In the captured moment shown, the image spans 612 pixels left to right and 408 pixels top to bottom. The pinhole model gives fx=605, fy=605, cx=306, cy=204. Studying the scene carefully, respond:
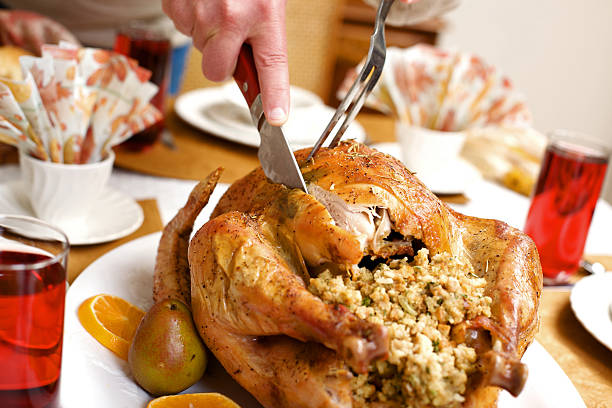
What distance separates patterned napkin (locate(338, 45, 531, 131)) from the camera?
6.62 ft

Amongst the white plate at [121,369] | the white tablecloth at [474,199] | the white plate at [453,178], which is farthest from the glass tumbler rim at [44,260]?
the white plate at [453,178]

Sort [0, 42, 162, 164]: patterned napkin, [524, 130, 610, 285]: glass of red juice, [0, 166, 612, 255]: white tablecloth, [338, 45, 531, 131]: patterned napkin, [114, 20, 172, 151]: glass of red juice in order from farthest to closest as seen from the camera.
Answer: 1. [338, 45, 531, 131]: patterned napkin
2. [114, 20, 172, 151]: glass of red juice
3. [0, 166, 612, 255]: white tablecloth
4. [524, 130, 610, 285]: glass of red juice
5. [0, 42, 162, 164]: patterned napkin

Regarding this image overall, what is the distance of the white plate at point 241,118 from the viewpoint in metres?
2.11

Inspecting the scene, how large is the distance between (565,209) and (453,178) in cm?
51

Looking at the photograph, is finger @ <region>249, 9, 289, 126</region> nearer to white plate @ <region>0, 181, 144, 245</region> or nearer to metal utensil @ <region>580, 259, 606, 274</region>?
white plate @ <region>0, 181, 144, 245</region>

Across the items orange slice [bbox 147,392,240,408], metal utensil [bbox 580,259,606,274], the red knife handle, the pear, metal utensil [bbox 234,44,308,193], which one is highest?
the red knife handle

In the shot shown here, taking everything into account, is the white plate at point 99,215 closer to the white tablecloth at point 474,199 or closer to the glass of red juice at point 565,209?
the white tablecloth at point 474,199

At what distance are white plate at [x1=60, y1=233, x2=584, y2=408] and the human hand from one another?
17.2 inches

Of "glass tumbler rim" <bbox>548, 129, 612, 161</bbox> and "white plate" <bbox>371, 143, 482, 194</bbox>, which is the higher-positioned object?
"glass tumbler rim" <bbox>548, 129, 612, 161</bbox>

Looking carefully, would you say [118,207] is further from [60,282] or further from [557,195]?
[557,195]

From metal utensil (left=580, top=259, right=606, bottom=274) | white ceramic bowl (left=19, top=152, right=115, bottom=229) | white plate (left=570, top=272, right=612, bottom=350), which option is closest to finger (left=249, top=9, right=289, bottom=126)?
white ceramic bowl (left=19, top=152, right=115, bottom=229)

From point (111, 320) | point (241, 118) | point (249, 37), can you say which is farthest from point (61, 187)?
point (241, 118)

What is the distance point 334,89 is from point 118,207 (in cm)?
340

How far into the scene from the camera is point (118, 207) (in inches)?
60.7
